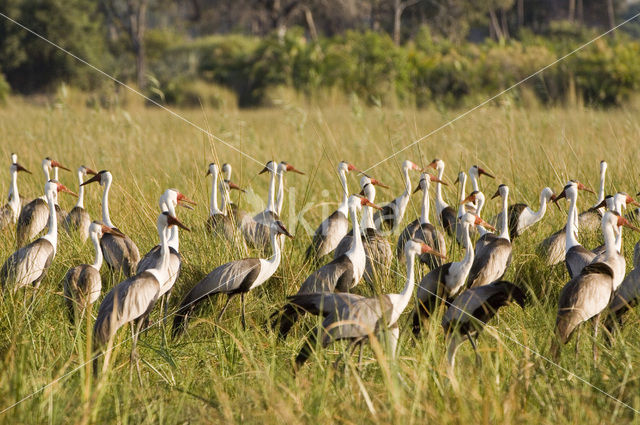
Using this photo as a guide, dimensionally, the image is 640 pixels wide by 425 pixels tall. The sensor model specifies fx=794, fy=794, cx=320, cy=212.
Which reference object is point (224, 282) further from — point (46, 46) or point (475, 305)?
point (46, 46)

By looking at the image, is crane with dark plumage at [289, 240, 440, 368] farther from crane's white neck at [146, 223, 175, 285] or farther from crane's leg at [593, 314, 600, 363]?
crane's leg at [593, 314, 600, 363]

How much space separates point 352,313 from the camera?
12.3 feet

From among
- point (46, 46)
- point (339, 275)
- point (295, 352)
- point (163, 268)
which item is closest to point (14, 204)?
point (163, 268)

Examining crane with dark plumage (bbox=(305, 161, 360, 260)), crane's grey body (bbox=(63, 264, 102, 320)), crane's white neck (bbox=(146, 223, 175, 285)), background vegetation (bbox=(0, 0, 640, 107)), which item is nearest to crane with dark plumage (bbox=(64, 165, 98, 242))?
crane's grey body (bbox=(63, 264, 102, 320))

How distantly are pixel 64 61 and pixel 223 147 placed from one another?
17.7 metres

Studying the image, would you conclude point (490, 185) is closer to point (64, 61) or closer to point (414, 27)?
point (64, 61)

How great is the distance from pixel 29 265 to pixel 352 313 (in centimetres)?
235

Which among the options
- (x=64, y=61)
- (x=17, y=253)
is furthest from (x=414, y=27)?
(x=17, y=253)

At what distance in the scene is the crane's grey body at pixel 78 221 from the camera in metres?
6.41

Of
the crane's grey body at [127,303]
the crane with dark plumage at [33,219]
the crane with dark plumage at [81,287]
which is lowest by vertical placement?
the crane with dark plumage at [33,219]

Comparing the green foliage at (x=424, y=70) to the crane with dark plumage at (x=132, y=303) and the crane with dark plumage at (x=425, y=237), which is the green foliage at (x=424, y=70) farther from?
the crane with dark plumage at (x=132, y=303)

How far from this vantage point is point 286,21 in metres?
32.3

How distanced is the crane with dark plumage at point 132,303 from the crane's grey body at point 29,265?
847 millimetres

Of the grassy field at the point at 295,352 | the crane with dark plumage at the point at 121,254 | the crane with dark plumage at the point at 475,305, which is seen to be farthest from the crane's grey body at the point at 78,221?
the crane with dark plumage at the point at 475,305
